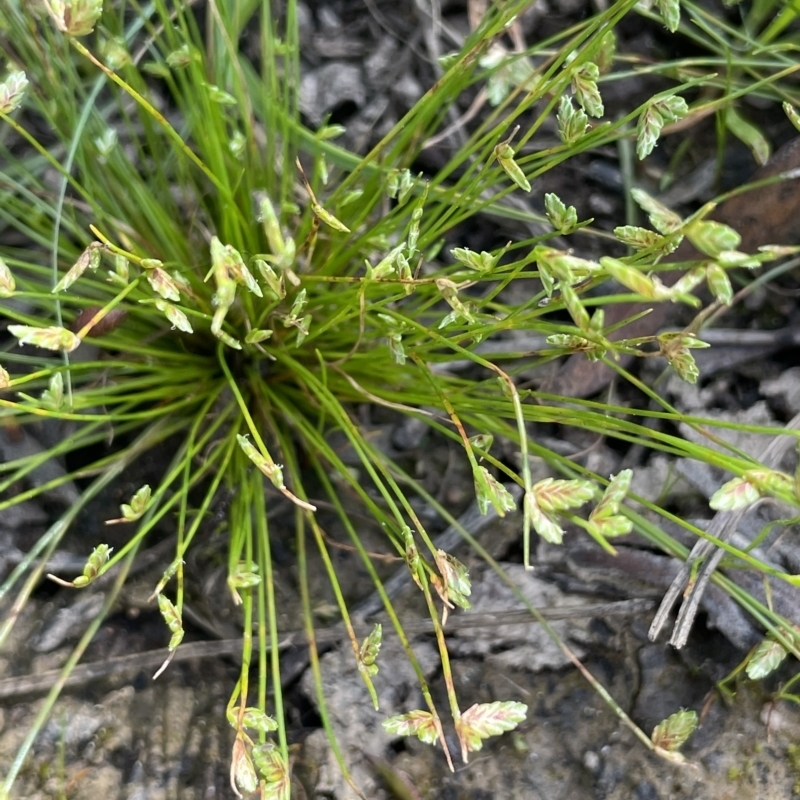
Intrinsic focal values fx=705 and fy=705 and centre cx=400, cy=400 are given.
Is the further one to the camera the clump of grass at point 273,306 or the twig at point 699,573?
the twig at point 699,573

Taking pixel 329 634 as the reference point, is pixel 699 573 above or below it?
below

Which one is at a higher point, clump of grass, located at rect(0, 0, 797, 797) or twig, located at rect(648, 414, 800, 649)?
clump of grass, located at rect(0, 0, 797, 797)

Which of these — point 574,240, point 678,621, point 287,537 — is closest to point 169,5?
point 574,240

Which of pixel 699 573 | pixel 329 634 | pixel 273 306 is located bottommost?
pixel 699 573

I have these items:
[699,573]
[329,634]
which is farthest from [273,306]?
[699,573]

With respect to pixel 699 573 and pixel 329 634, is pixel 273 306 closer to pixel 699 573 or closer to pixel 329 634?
pixel 329 634

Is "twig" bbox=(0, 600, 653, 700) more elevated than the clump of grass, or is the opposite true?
the clump of grass

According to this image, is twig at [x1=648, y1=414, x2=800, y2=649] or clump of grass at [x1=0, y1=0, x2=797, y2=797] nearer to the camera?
clump of grass at [x1=0, y1=0, x2=797, y2=797]

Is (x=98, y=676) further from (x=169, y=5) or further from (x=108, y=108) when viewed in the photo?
(x=169, y=5)
